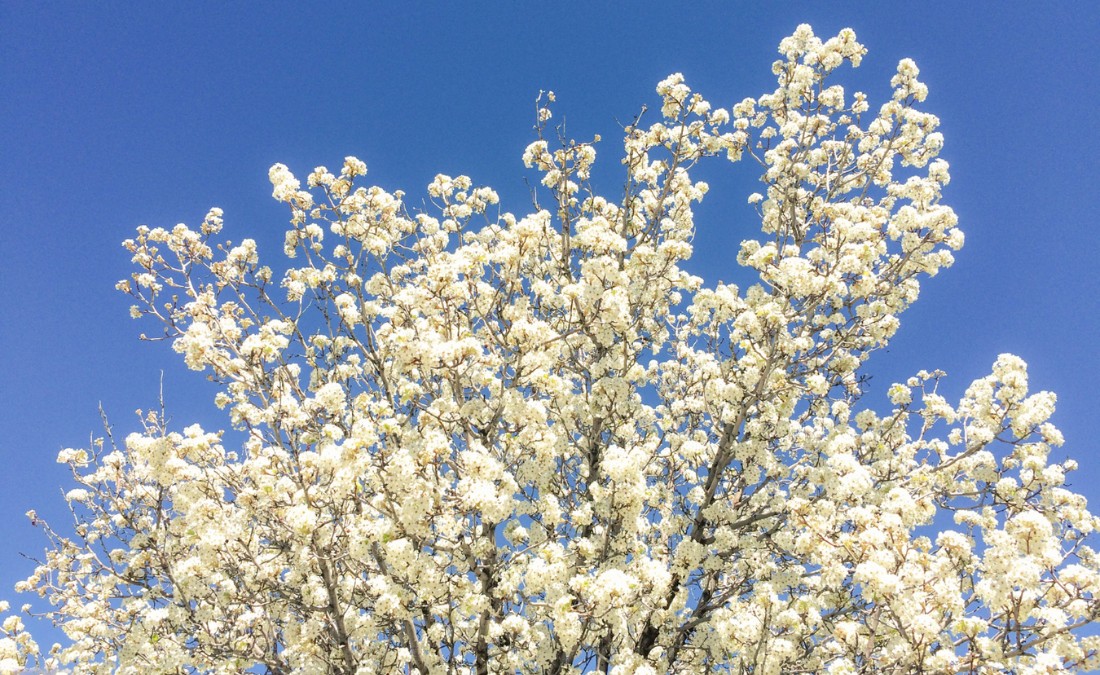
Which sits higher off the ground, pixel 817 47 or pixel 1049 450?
pixel 817 47

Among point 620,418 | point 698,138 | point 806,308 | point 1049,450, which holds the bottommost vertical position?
point 1049,450

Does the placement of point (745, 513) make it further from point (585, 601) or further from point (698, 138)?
point (698, 138)

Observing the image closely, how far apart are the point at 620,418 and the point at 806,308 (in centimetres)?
357

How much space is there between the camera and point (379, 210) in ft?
43.0

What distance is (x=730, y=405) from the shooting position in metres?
12.2

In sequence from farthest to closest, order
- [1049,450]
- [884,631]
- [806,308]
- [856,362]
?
[856,362] < [806,308] < [1049,450] < [884,631]

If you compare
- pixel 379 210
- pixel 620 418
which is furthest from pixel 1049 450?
pixel 379 210

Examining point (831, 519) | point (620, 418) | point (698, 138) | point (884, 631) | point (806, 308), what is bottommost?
point (884, 631)

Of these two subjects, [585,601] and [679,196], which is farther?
[679,196]

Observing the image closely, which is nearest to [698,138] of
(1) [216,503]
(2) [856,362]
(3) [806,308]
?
(3) [806,308]

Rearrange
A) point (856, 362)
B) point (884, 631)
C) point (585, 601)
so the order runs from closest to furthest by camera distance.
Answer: point (585, 601)
point (884, 631)
point (856, 362)

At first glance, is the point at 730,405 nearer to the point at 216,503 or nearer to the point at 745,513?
the point at 745,513

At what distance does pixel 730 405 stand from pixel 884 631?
4200mm

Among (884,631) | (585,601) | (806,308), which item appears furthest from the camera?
(806,308)
